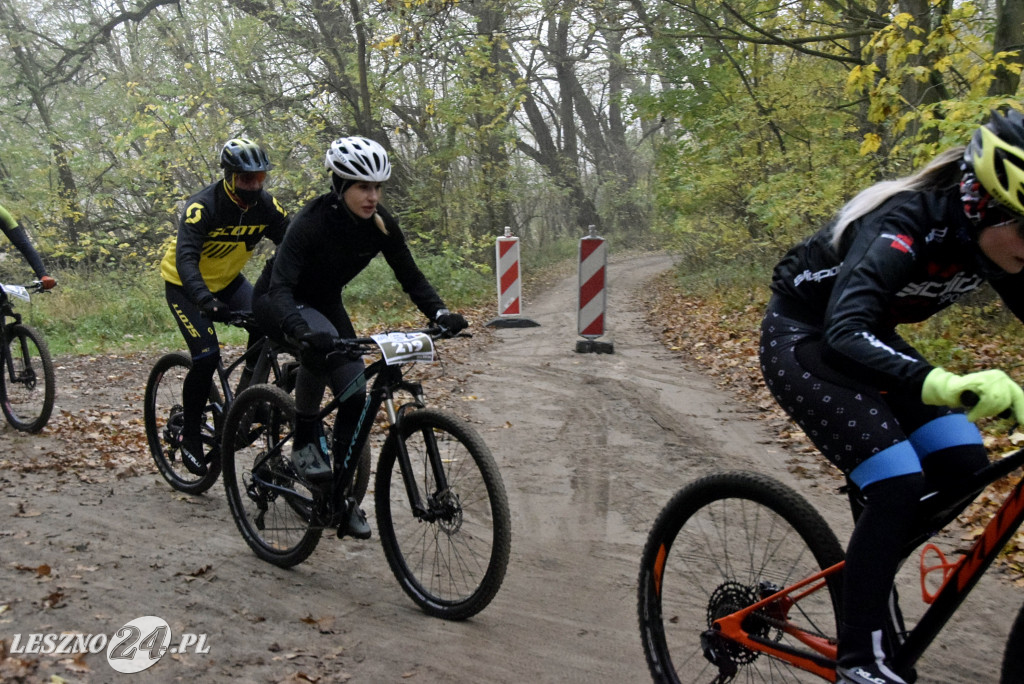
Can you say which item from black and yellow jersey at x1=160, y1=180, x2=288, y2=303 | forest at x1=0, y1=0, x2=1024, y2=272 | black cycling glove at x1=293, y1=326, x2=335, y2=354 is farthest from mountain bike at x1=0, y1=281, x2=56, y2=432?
forest at x1=0, y1=0, x2=1024, y2=272

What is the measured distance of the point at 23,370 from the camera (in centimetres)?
748

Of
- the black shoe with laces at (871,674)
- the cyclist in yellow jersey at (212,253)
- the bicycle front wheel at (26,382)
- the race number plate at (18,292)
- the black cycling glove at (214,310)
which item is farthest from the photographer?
the bicycle front wheel at (26,382)

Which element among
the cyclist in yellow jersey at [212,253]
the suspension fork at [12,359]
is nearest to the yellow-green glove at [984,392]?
the cyclist in yellow jersey at [212,253]

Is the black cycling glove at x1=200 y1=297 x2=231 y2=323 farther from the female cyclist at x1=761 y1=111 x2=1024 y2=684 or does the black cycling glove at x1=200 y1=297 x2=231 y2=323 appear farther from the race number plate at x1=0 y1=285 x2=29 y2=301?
the female cyclist at x1=761 y1=111 x2=1024 y2=684

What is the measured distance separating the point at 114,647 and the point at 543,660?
1.92 m

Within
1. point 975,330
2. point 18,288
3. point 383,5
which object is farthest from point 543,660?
point 383,5

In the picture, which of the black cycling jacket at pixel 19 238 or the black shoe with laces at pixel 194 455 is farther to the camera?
the black cycling jacket at pixel 19 238

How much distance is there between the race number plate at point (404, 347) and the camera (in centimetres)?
398

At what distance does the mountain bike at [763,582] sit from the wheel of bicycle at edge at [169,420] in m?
3.95

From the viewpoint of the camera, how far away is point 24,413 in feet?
25.1

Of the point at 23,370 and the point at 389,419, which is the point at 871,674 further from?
the point at 23,370

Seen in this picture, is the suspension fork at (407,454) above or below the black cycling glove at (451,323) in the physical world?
below

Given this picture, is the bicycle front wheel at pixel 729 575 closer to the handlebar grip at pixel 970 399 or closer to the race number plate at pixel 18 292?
the handlebar grip at pixel 970 399

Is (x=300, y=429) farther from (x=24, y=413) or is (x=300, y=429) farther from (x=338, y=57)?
(x=338, y=57)
